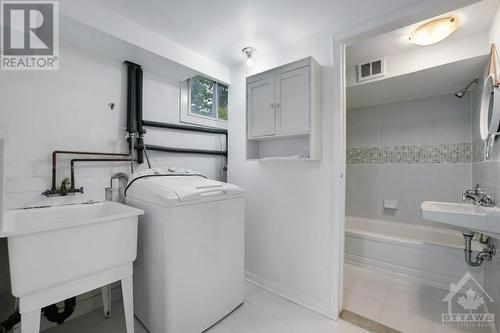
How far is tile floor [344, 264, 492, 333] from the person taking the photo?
1623mm

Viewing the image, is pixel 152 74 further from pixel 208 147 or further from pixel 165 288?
pixel 165 288

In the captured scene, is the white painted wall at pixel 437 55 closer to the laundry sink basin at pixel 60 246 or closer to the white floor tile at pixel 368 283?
the white floor tile at pixel 368 283

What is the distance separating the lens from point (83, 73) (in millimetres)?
1720

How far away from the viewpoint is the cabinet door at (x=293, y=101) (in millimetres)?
1711

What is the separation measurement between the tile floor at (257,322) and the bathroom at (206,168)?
1 cm

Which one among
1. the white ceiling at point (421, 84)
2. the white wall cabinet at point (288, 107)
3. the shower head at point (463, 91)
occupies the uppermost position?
the white ceiling at point (421, 84)

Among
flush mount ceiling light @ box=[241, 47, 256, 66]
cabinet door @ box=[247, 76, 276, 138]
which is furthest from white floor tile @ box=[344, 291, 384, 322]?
flush mount ceiling light @ box=[241, 47, 256, 66]

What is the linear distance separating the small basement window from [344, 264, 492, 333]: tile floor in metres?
2.34

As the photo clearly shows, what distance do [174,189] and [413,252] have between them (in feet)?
8.20

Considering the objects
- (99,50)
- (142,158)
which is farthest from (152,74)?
(142,158)

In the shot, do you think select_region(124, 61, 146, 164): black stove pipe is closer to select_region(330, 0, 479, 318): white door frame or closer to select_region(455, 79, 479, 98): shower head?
select_region(330, 0, 479, 318): white door frame

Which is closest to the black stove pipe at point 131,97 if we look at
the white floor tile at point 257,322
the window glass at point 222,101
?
the window glass at point 222,101

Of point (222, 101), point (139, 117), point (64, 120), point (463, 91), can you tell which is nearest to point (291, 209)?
point (139, 117)

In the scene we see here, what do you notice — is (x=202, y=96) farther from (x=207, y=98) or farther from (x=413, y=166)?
(x=413, y=166)
